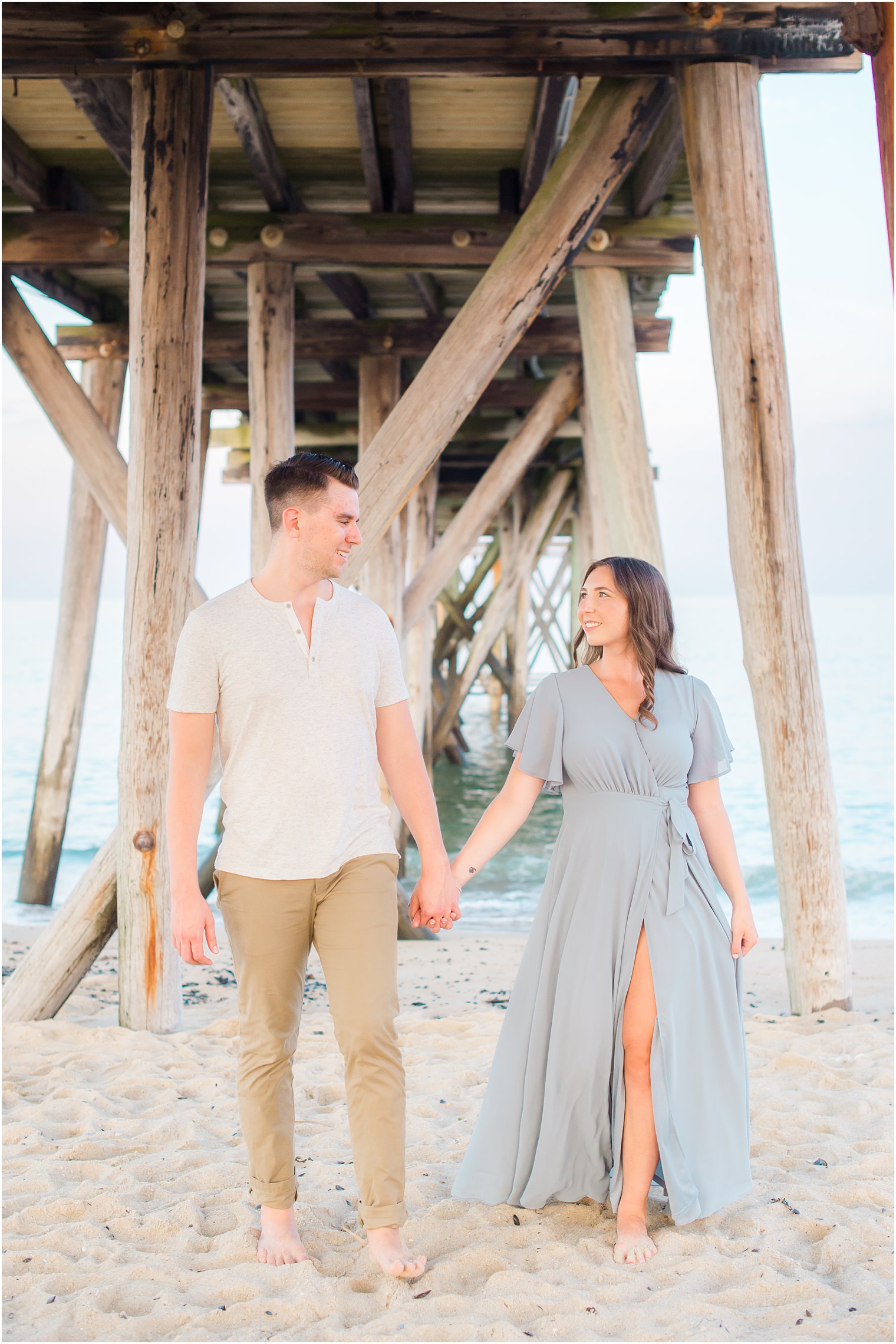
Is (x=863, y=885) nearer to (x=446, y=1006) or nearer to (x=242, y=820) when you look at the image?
(x=446, y=1006)

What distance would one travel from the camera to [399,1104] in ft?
7.50

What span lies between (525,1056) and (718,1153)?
48 centimetres

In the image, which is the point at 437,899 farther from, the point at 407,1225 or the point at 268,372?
the point at 268,372

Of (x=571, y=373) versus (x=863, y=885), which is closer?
(x=571, y=373)

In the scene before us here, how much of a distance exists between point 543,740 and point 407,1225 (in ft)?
3.84

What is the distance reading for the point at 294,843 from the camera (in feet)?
7.52

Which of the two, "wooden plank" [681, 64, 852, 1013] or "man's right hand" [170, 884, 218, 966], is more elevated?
"wooden plank" [681, 64, 852, 1013]

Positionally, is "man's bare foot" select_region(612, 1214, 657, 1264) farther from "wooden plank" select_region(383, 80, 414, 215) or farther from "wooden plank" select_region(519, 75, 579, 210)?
"wooden plank" select_region(383, 80, 414, 215)

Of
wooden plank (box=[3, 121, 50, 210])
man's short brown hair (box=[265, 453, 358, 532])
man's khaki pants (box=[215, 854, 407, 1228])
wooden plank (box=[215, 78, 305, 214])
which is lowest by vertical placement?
man's khaki pants (box=[215, 854, 407, 1228])

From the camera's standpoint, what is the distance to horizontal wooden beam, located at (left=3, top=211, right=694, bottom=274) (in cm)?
577

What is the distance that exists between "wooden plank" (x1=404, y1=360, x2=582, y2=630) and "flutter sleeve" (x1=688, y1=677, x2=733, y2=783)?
450cm

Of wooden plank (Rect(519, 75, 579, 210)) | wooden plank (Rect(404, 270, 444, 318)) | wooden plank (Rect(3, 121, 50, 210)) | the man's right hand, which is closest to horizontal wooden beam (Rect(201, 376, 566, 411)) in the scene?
wooden plank (Rect(404, 270, 444, 318))

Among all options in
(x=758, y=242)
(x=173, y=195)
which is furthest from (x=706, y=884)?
(x=173, y=195)

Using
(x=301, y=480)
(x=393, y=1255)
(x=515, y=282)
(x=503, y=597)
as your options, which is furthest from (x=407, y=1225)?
(x=503, y=597)
